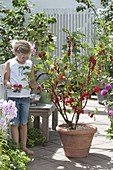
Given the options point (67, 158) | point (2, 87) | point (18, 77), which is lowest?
point (67, 158)

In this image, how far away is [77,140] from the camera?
5414 mm

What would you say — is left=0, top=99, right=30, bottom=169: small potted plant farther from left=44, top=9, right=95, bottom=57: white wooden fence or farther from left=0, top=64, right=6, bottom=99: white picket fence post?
left=44, top=9, right=95, bottom=57: white wooden fence

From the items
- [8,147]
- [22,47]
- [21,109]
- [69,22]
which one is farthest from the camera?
[69,22]

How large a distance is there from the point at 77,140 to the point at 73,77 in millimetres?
792

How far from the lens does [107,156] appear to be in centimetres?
561

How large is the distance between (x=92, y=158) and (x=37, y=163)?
71 cm

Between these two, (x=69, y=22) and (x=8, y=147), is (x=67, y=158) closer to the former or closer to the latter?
(x=8, y=147)

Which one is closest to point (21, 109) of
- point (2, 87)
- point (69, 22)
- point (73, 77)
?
point (2, 87)

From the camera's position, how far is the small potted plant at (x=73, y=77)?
5.41 meters

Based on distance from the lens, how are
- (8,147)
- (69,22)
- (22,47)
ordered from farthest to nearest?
(69,22)
(22,47)
(8,147)

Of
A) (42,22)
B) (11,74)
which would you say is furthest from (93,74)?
(42,22)

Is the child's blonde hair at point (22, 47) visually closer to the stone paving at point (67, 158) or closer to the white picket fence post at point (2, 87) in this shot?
the white picket fence post at point (2, 87)

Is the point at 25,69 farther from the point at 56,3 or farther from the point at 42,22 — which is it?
the point at 56,3

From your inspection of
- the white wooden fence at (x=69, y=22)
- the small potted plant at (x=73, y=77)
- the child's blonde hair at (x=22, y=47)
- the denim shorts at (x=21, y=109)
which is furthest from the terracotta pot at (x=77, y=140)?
the white wooden fence at (x=69, y=22)
